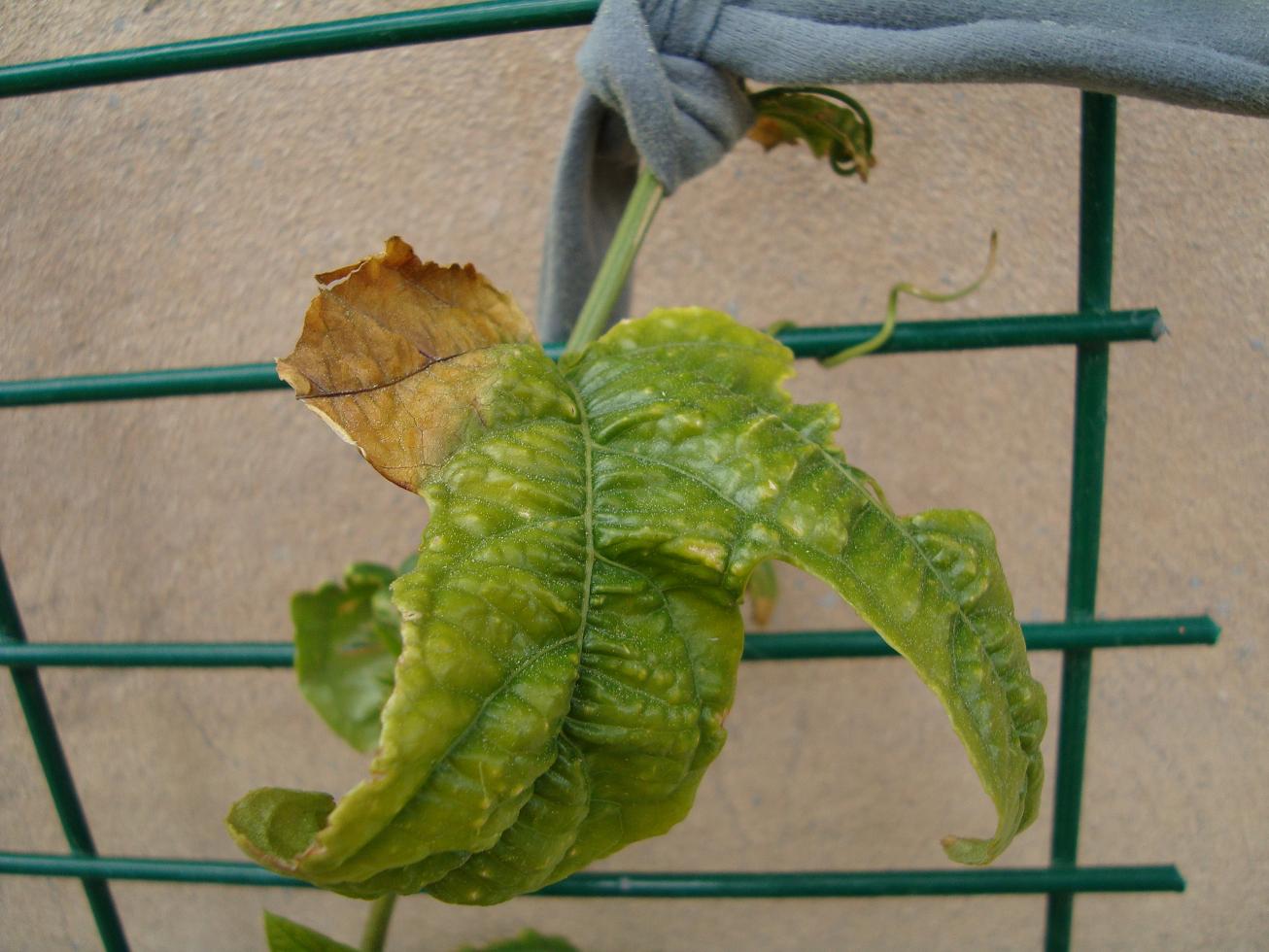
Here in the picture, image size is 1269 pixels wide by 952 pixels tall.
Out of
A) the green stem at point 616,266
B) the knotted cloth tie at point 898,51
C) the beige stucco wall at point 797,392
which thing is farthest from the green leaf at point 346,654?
the knotted cloth tie at point 898,51

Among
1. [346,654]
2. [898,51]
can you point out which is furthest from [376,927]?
[898,51]

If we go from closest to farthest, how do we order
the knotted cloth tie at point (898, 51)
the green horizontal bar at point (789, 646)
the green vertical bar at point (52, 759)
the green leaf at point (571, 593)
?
the green leaf at point (571, 593) → the knotted cloth tie at point (898, 51) → the green horizontal bar at point (789, 646) → the green vertical bar at point (52, 759)

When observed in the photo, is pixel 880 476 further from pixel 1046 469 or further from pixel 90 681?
pixel 90 681

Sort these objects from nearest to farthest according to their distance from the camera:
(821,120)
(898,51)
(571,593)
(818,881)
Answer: (571,593) < (898,51) < (821,120) < (818,881)

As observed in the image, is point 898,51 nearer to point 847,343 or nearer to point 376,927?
point 847,343

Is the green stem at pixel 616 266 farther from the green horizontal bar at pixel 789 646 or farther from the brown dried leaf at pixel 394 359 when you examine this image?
the green horizontal bar at pixel 789 646

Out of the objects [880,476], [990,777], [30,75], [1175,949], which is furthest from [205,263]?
[1175,949]
